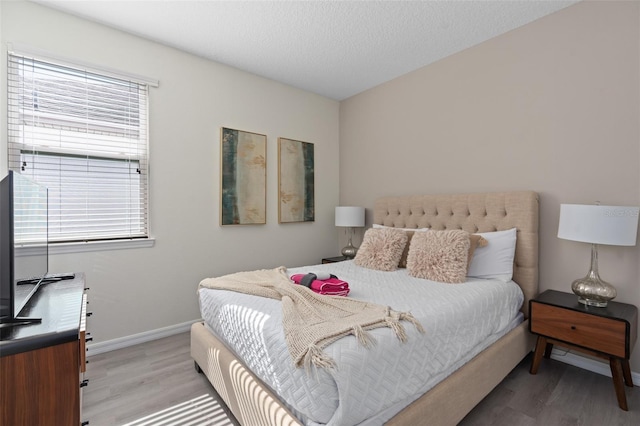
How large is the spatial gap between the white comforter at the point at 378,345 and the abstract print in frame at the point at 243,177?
1.27 metres

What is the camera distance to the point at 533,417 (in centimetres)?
170

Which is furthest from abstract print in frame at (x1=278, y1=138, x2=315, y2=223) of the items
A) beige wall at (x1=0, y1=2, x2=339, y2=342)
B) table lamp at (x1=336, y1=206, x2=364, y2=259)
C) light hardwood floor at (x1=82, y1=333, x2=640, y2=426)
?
light hardwood floor at (x1=82, y1=333, x2=640, y2=426)

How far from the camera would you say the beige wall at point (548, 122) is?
2059 millimetres

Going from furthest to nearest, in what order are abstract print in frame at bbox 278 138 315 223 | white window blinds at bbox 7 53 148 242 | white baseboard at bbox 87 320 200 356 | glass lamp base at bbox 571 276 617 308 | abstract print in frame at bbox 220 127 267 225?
abstract print in frame at bbox 278 138 315 223 < abstract print in frame at bbox 220 127 267 225 < white baseboard at bbox 87 320 200 356 < white window blinds at bbox 7 53 148 242 < glass lamp base at bbox 571 276 617 308

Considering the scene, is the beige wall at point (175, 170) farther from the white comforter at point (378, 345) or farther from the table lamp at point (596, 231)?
the table lamp at point (596, 231)

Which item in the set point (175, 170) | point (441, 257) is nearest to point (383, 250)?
point (441, 257)

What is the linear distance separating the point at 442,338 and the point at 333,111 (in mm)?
3427

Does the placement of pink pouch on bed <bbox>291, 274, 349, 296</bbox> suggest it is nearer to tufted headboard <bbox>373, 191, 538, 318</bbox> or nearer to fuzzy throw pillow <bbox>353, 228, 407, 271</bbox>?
fuzzy throw pillow <bbox>353, 228, 407, 271</bbox>

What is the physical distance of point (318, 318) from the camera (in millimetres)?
1468

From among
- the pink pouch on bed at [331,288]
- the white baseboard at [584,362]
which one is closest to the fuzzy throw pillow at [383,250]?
the pink pouch on bed at [331,288]

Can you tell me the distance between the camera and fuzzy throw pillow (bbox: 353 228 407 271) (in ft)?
8.86

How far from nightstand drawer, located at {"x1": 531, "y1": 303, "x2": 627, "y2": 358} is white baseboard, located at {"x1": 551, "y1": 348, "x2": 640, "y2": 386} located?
522 millimetres

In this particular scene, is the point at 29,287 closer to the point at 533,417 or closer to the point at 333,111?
the point at 533,417

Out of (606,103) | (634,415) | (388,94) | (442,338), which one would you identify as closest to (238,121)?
(388,94)
